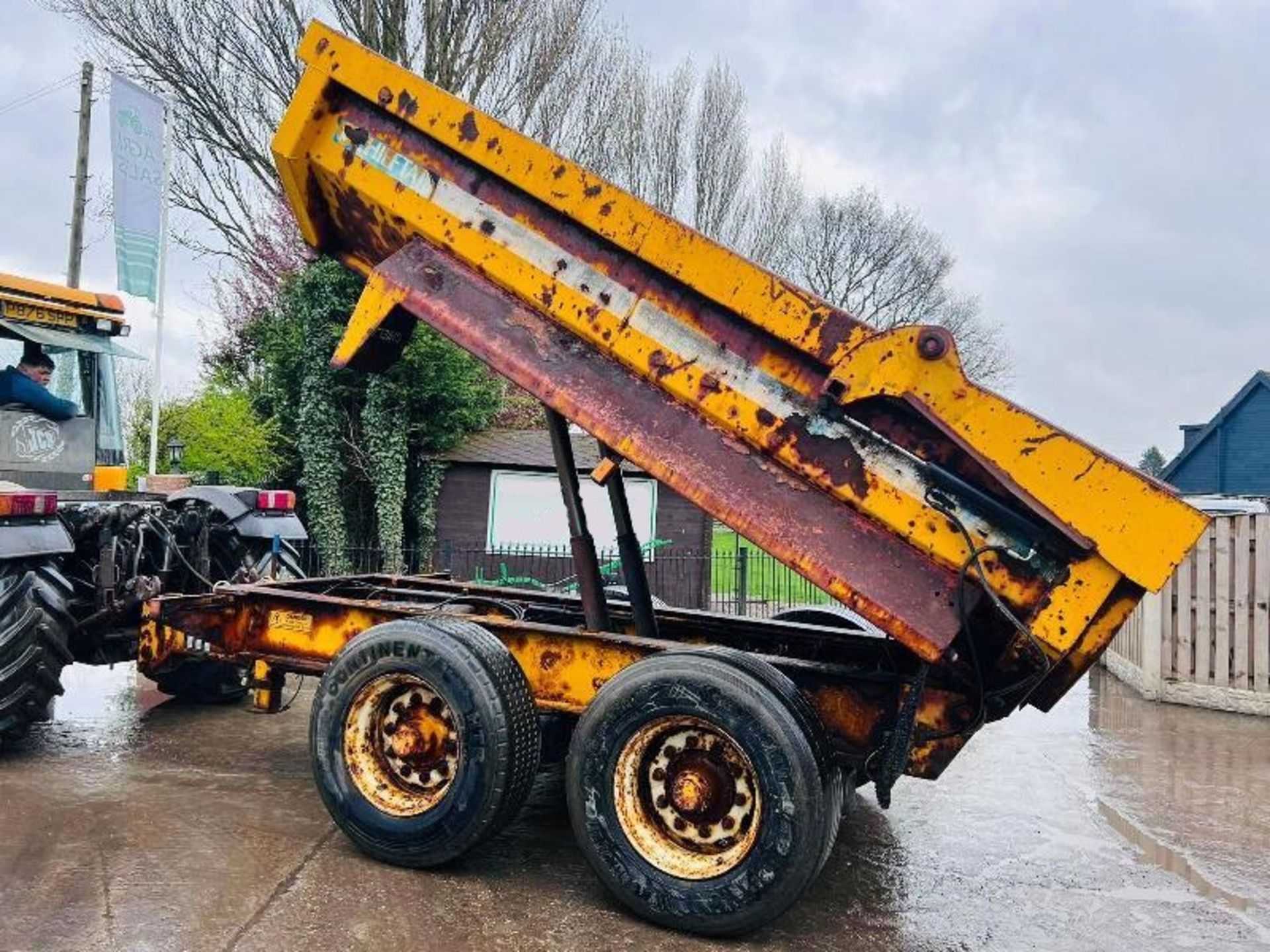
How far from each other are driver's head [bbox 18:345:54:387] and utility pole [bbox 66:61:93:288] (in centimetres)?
1459

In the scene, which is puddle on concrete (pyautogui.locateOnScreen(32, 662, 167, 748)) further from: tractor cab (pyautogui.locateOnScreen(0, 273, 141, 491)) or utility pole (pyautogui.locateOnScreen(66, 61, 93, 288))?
utility pole (pyautogui.locateOnScreen(66, 61, 93, 288))

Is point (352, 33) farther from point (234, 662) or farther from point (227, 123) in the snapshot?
point (234, 662)

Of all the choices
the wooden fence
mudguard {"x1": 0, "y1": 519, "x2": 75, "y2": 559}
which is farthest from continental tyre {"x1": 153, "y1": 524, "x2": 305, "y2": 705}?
the wooden fence

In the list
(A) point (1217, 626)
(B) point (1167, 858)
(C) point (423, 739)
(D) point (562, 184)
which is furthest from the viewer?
(A) point (1217, 626)

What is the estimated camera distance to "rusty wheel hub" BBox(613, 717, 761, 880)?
11.6 ft

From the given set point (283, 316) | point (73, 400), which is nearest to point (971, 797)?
point (73, 400)

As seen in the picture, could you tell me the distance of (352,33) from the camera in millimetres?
19266

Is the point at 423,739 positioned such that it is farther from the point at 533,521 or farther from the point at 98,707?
the point at 533,521

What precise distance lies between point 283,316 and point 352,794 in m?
Answer: 14.5

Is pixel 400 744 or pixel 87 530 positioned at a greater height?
pixel 87 530

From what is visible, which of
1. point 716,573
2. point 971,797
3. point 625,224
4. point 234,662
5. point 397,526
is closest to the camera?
point 625,224

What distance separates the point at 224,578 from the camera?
22.7 feet

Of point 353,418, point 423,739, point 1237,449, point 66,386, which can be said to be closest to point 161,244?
point 353,418

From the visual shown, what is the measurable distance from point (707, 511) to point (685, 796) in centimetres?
106
